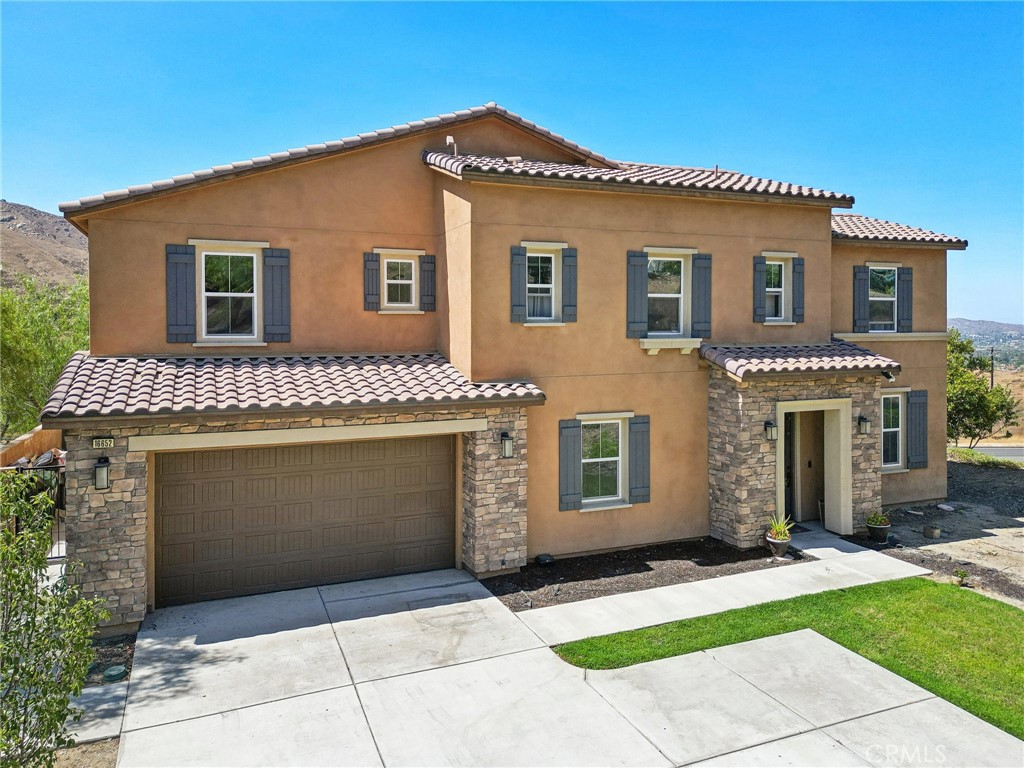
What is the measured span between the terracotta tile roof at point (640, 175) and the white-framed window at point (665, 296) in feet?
4.99

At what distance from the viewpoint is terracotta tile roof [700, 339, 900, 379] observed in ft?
40.2

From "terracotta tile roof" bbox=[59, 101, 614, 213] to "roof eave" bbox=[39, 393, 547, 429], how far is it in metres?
3.83

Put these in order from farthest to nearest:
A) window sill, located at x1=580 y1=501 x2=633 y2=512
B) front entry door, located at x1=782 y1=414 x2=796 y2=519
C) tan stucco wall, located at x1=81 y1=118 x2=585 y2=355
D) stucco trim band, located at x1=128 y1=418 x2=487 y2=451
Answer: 1. front entry door, located at x1=782 y1=414 x2=796 y2=519
2. window sill, located at x1=580 y1=501 x2=633 y2=512
3. tan stucco wall, located at x1=81 y1=118 x2=585 y2=355
4. stucco trim band, located at x1=128 y1=418 x2=487 y2=451

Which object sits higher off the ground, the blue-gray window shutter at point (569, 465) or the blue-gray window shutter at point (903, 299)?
the blue-gray window shutter at point (903, 299)

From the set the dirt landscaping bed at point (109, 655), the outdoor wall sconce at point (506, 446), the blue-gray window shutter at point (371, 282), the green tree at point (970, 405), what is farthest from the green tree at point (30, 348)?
the green tree at point (970, 405)

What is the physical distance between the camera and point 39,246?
2709 inches

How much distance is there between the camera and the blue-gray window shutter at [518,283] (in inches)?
455

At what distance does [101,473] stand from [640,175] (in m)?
10.4

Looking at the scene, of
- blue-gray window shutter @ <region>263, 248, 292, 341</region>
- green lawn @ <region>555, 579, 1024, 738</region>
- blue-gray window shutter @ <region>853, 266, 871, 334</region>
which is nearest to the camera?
green lawn @ <region>555, 579, 1024, 738</region>

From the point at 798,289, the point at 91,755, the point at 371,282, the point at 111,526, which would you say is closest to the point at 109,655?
the point at 111,526

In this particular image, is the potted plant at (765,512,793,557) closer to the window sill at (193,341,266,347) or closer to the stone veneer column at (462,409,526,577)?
the stone veneer column at (462,409,526,577)

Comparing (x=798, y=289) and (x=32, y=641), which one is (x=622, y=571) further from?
(x=32, y=641)

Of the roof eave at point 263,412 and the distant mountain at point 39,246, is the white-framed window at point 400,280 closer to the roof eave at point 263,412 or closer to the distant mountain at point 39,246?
the roof eave at point 263,412

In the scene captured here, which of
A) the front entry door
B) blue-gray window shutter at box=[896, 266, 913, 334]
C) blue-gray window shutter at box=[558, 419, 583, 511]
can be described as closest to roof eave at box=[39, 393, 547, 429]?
blue-gray window shutter at box=[558, 419, 583, 511]
